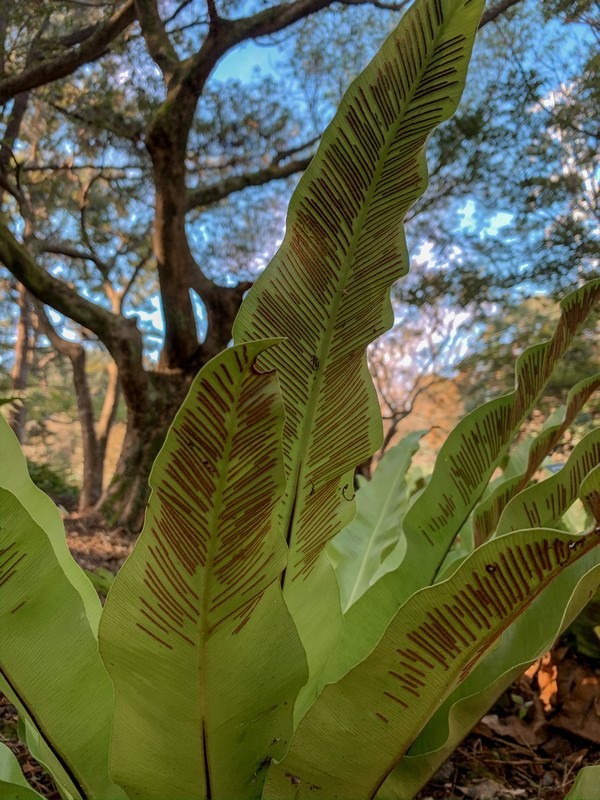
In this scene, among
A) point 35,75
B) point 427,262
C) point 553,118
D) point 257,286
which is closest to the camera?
point 257,286

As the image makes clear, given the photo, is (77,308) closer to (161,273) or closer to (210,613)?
(161,273)

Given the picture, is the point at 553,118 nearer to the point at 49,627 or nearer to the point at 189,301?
the point at 189,301

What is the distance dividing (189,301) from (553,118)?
380cm

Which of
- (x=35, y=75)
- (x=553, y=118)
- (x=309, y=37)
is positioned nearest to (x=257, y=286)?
(x=35, y=75)

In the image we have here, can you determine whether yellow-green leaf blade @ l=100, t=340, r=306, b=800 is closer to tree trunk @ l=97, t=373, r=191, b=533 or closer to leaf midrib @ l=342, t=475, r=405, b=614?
leaf midrib @ l=342, t=475, r=405, b=614

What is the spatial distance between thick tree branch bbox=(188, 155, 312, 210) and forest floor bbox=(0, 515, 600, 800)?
Answer: 292 centimetres

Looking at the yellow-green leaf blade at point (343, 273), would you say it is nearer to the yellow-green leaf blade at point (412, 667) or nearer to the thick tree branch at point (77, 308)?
the yellow-green leaf blade at point (412, 667)

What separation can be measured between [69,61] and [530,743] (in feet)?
Result: 11.1

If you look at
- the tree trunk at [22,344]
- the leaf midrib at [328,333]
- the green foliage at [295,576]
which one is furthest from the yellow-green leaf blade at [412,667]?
the tree trunk at [22,344]

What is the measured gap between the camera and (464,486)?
0.46 m

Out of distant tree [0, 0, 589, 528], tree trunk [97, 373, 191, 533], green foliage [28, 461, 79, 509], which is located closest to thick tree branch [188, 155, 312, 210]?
distant tree [0, 0, 589, 528]

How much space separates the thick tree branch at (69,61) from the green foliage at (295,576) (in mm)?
3153

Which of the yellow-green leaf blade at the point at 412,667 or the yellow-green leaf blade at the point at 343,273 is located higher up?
the yellow-green leaf blade at the point at 343,273

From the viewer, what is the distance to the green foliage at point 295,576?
247 mm
